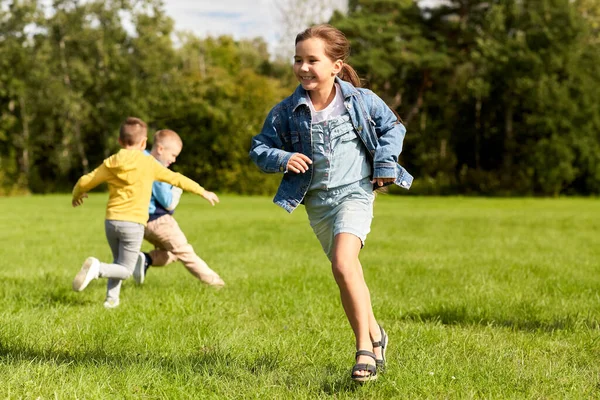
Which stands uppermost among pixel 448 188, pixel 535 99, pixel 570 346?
pixel 535 99

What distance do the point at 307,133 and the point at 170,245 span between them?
3.75m

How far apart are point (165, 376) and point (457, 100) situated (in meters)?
45.5

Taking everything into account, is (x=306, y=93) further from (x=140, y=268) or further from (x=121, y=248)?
(x=140, y=268)

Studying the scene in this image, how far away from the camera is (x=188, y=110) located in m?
48.4

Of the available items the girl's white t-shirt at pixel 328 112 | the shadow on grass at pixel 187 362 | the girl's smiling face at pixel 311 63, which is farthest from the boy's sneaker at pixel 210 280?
the girl's smiling face at pixel 311 63

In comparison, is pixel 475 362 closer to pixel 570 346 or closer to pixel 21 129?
pixel 570 346

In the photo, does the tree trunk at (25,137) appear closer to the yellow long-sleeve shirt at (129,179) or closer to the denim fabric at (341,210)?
the yellow long-sleeve shirt at (129,179)

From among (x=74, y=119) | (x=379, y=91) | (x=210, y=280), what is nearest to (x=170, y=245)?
(x=210, y=280)

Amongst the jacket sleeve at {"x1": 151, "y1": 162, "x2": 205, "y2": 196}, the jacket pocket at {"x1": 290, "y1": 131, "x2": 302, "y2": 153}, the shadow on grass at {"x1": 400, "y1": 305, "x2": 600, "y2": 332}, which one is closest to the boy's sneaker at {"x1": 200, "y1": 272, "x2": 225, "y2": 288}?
the jacket sleeve at {"x1": 151, "y1": 162, "x2": 205, "y2": 196}

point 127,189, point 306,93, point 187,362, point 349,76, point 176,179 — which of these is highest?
point 349,76

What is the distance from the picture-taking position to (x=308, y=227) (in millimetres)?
18516

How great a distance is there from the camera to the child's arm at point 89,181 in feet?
21.1

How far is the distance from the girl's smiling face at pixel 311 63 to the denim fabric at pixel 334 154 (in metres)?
0.25

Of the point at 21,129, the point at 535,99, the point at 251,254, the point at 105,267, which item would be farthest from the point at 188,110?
the point at 105,267
